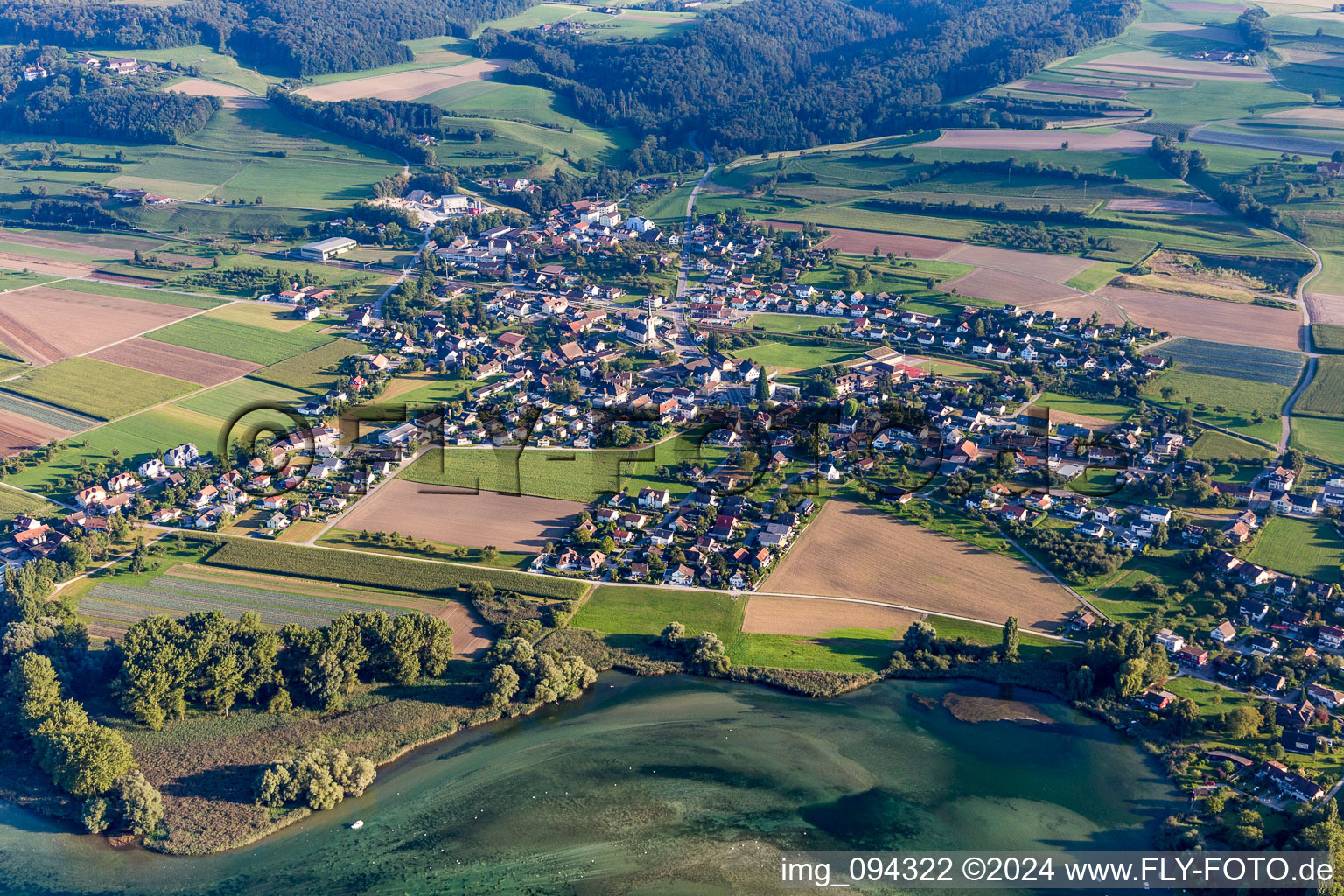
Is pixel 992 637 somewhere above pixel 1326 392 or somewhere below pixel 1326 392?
below

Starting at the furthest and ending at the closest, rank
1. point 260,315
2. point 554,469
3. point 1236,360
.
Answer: point 260,315 < point 1236,360 < point 554,469

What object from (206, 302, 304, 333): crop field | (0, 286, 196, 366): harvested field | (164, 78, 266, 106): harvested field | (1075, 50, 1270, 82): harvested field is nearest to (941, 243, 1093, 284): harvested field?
(206, 302, 304, 333): crop field

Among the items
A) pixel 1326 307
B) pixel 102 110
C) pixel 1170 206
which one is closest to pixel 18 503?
pixel 1326 307

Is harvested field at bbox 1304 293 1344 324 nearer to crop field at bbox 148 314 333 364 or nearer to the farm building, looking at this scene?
crop field at bbox 148 314 333 364

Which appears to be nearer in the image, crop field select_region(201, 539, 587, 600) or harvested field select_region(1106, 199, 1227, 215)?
crop field select_region(201, 539, 587, 600)

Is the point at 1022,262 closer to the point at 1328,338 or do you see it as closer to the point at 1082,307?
the point at 1082,307

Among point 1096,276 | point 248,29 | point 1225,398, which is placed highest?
point 248,29

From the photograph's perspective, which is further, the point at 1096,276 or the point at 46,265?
the point at 46,265
